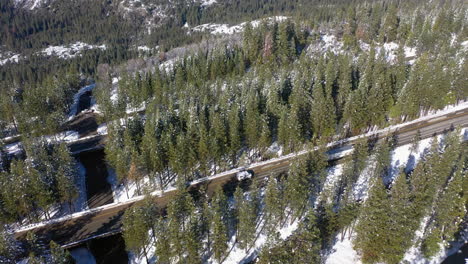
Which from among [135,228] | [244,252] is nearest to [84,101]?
[135,228]

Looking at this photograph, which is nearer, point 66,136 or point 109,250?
point 109,250

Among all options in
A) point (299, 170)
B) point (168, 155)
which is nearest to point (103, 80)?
point (168, 155)

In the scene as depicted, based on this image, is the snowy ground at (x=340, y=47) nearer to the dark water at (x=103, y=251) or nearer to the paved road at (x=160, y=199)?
the paved road at (x=160, y=199)

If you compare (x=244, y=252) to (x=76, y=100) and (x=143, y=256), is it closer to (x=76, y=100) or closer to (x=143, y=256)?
(x=143, y=256)

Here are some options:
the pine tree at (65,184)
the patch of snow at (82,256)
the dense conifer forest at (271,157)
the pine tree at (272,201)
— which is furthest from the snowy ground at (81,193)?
the pine tree at (272,201)

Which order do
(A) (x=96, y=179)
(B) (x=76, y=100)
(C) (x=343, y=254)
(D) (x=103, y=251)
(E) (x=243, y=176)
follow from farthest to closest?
(B) (x=76, y=100) < (A) (x=96, y=179) < (E) (x=243, y=176) < (D) (x=103, y=251) < (C) (x=343, y=254)

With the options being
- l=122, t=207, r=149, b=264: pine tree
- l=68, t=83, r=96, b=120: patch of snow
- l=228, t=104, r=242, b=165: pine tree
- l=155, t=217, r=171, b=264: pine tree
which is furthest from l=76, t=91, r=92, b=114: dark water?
l=155, t=217, r=171, b=264: pine tree
